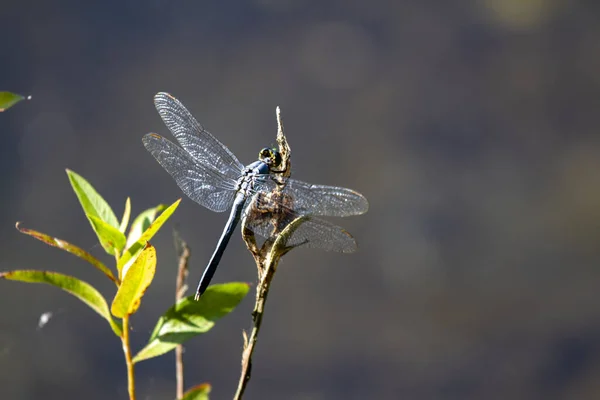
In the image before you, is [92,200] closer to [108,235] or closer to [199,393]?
[108,235]

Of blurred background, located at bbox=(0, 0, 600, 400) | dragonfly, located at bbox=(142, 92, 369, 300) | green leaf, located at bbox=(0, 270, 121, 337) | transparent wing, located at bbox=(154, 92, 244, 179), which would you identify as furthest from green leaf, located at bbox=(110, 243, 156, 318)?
blurred background, located at bbox=(0, 0, 600, 400)

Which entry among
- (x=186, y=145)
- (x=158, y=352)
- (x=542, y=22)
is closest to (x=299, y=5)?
(x=542, y=22)

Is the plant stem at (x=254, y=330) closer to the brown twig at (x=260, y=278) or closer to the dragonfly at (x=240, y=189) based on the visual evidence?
the brown twig at (x=260, y=278)

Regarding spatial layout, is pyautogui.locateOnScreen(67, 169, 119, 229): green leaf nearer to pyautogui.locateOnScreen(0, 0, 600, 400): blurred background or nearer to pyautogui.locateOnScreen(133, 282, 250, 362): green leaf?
pyautogui.locateOnScreen(133, 282, 250, 362): green leaf

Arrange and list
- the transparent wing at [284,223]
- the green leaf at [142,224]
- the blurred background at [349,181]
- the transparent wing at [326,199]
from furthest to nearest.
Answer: the blurred background at [349,181] → the transparent wing at [326,199] → the transparent wing at [284,223] → the green leaf at [142,224]

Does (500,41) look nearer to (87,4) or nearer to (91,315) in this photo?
(87,4)

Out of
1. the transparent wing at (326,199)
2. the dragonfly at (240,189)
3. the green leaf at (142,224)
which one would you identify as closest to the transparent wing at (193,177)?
the dragonfly at (240,189)
